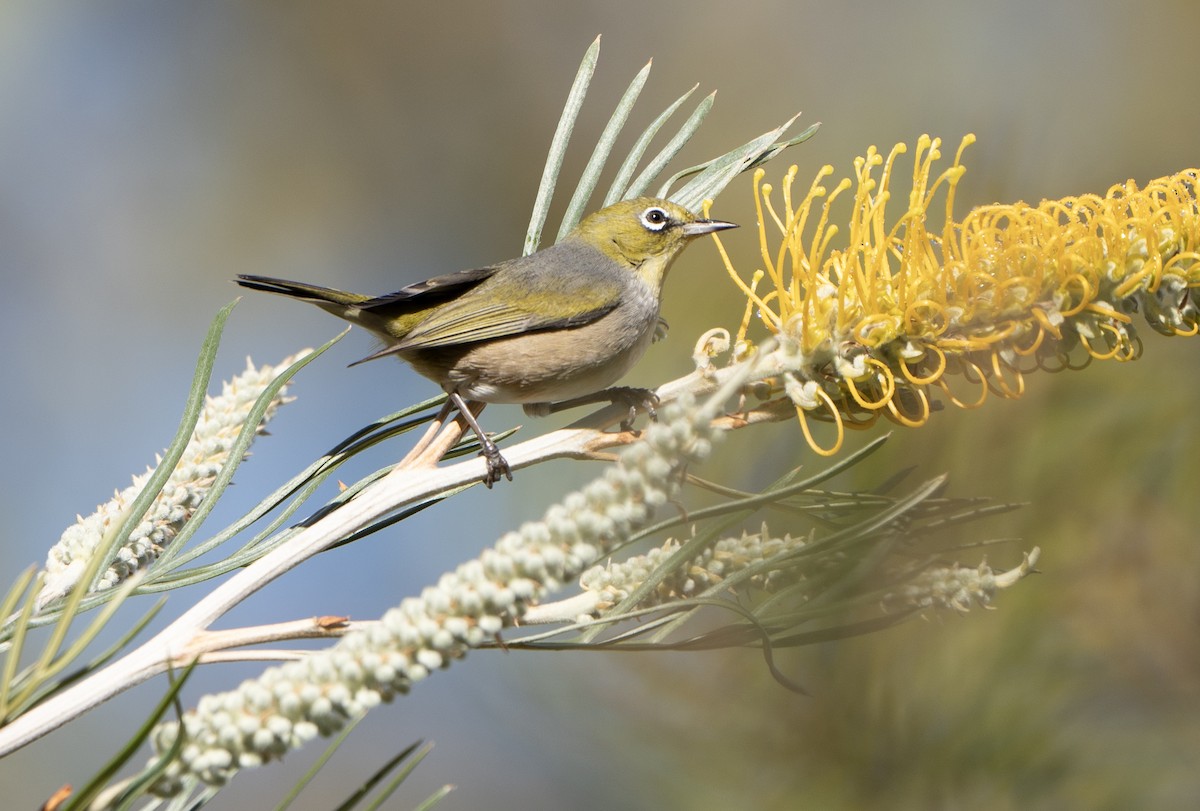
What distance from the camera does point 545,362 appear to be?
198cm

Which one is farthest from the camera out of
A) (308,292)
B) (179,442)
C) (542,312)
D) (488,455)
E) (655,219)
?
(655,219)

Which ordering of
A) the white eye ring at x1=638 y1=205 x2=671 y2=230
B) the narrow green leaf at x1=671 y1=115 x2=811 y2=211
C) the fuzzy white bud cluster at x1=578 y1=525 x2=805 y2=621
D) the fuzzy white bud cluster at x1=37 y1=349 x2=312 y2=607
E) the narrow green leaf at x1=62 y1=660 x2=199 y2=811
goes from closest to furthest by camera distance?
the narrow green leaf at x1=62 y1=660 x2=199 y2=811 → the fuzzy white bud cluster at x1=578 y1=525 x2=805 y2=621 → the fuzzy white bud cluster at x1=37 y1=349 x2=312 y2=607 → the narrow green leaf at x1=671 y1=115 x2=811 y2=211 → the white eye ring at x1=638 y1=205 x2=671 y2=230

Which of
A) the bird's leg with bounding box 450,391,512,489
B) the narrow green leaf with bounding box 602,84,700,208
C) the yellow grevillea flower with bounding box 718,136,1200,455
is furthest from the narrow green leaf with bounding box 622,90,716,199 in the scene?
the bird's leg with bounding box 450,391,512,489

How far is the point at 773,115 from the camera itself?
399 centimetres

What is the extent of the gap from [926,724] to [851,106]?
315 cm

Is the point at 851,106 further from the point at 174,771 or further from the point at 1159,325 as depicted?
the point at 174,771

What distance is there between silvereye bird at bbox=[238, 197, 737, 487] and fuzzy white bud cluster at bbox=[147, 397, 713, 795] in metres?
1.14

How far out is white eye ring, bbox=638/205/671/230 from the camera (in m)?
2.27

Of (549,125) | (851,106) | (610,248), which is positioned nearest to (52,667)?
(610,248)

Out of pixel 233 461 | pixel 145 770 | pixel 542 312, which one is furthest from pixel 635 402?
pixel 542 312

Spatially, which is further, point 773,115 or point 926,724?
point 773,115

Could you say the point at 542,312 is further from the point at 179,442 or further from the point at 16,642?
the point at 16,642

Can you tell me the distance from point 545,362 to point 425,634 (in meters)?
1.33

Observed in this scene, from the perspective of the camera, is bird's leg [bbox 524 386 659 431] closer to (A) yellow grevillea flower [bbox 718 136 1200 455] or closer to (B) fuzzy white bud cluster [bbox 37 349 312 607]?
(A) yellow grevillea flower [bbox 718 136 1200 455]
